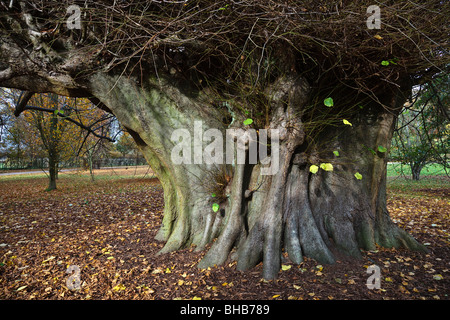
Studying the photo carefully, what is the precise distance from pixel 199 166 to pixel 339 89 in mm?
2156

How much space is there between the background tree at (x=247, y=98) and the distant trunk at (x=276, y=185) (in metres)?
0.01

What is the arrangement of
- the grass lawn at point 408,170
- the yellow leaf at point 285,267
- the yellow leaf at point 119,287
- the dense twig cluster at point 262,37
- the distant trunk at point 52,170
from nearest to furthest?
the dense twig cluster at point 262,37
the yellow leaf at point 119,287
the yellow leaf at point 285,267
the grass lawn at point 408,170
the distant trunk at point 52,170

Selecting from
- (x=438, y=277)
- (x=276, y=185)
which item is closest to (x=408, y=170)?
(x=438, y=277)

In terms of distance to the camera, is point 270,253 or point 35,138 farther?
point 35,138

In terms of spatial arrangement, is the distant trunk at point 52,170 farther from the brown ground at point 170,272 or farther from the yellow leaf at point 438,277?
the yellow leaf at point 438,277

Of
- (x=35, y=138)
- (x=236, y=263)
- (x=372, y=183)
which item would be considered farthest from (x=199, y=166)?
(x=35, y=138)

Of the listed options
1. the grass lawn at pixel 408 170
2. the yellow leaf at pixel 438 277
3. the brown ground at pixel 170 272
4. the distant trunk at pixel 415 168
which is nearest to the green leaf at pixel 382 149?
the brown ground at pixel 170 272

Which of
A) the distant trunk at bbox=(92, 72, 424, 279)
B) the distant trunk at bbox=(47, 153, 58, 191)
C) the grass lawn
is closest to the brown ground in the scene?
the distant trunk at bbox=(92, 72, 424, 279)

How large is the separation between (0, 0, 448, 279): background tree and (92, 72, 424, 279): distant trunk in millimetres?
15

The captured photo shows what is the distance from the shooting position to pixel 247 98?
10.3 ft

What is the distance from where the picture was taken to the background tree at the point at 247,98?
2756 millimetres

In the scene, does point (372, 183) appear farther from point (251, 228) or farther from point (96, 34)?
point (96, 34)

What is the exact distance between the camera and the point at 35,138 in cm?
1617
